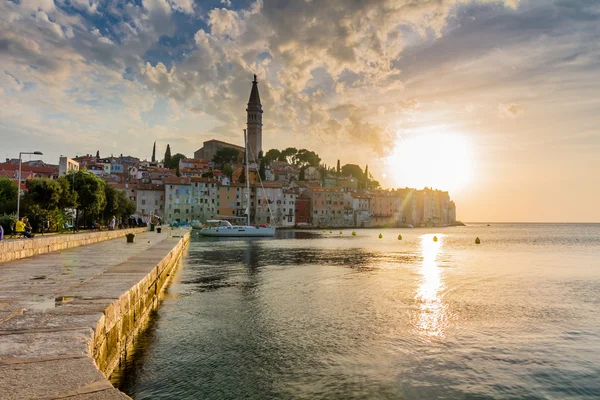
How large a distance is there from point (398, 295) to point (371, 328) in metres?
5.98

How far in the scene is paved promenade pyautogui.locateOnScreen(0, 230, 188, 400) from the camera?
12.0 feet

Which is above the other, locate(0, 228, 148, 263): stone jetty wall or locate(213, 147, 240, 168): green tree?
locate(213, 147, 240, 168): green tree

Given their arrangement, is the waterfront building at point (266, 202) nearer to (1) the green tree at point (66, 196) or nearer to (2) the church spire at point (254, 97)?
(2) the church spire at point (254, 97)

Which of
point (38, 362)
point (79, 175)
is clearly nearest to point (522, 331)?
point (38, 362)

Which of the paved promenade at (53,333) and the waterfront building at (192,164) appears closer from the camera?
the paved promenade at (53,333)

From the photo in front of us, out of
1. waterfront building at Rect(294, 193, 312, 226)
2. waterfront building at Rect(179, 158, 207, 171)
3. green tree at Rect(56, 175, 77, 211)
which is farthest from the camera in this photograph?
waterfront building at Rect(179, 158, 207, 171)

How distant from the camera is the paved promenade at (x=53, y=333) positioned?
12.0 ft

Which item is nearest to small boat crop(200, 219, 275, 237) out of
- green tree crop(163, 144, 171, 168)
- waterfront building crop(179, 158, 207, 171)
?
waterfront building crop(179, 158, 207, 171)

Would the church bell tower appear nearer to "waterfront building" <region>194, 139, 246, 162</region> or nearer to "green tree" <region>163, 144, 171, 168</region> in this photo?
"waterfront building" <region>194, 139, 246, 162</region>

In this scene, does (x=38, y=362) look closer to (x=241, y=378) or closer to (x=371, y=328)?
(x=241, y=378)

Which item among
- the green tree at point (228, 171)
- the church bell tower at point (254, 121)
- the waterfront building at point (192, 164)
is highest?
the church bell tower at point (254, 121)

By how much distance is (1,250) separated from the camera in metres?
14.6

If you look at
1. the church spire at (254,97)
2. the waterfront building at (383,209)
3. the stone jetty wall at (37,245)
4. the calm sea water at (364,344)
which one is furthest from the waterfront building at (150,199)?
the calm sea water at (364,344)

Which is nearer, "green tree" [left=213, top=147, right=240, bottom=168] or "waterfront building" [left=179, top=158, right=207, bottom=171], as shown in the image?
"waterfront building" [left=179, top=158, right=207, bottom=171]
